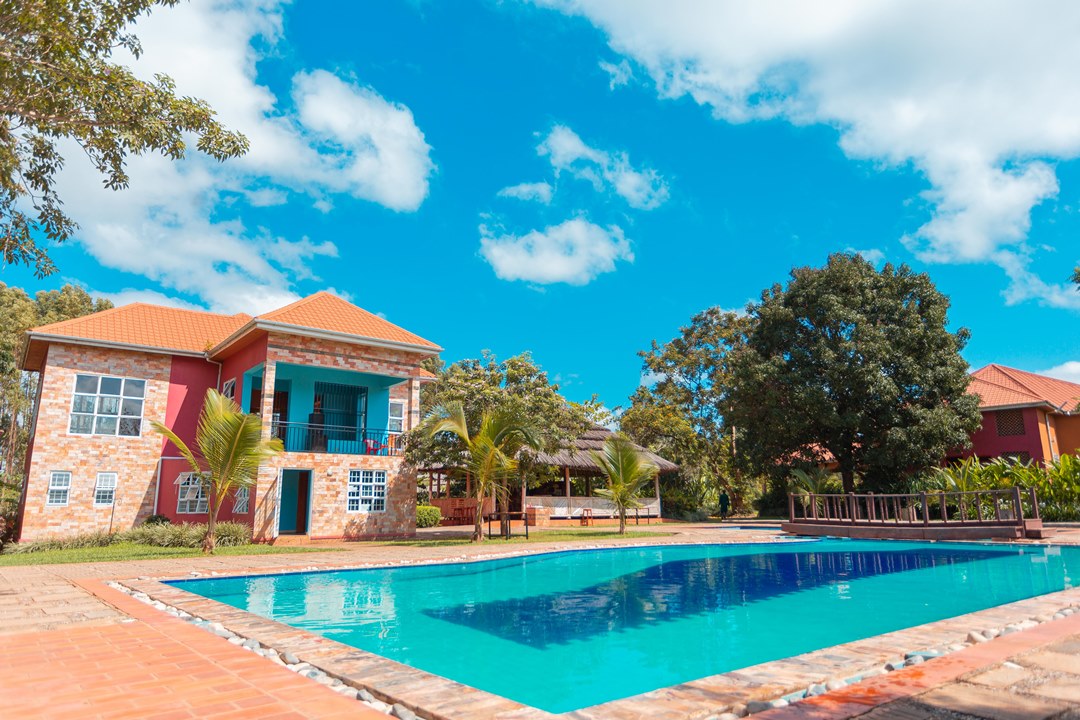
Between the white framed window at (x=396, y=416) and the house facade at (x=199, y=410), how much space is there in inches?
58.0

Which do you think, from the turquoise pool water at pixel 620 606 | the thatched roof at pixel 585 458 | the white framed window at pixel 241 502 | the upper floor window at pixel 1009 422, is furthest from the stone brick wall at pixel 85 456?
the upper floor window at pixel 1009 422

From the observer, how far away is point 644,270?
47344mm

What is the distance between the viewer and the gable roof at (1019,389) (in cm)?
2689

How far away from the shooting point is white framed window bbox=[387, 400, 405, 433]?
2288cm

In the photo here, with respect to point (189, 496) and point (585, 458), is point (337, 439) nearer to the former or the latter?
point (189, 496)

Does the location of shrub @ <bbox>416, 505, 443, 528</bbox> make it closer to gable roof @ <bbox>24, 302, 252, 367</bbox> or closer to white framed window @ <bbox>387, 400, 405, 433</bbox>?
white framed window @ <bbox>387, 400, 405, 433</bbox>

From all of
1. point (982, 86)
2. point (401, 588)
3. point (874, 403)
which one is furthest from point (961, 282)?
point (401, 588)

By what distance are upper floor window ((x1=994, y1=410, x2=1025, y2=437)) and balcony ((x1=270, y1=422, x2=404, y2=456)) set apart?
25.0 m

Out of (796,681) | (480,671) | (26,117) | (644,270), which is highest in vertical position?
(644,270)

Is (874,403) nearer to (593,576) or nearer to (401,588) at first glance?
(593,576)

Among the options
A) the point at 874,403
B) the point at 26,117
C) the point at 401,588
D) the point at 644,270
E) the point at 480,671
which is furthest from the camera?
the point at 644,270

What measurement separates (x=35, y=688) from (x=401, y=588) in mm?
6153

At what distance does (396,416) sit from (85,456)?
362 inches

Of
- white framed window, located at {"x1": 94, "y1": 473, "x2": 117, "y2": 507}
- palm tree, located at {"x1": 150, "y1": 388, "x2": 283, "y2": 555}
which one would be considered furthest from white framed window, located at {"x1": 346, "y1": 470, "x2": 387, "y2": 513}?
white framed window, located at {"x1": 94, "y1": 473, "x2": 117, "y2": 507}
